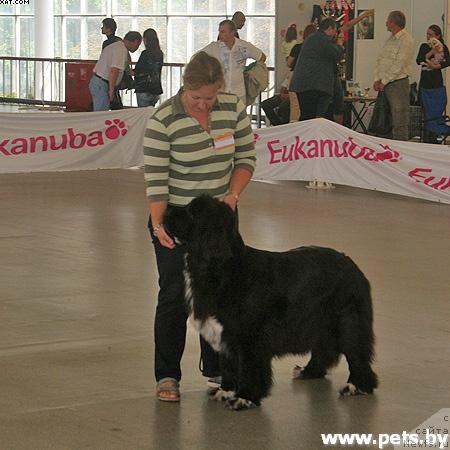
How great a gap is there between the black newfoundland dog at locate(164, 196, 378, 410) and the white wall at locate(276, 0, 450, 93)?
13.1 m

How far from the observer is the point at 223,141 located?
17.8 ft

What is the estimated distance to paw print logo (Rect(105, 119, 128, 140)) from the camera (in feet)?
49.1

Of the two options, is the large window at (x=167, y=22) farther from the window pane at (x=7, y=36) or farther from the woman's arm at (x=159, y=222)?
the woman's arm at (x=159, y=222)

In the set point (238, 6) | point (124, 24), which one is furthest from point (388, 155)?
point (124, 24)

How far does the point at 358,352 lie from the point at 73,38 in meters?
27.6

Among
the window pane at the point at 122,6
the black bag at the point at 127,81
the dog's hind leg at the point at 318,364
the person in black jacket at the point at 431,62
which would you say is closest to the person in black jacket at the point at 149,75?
the black bag at the point at 127,81

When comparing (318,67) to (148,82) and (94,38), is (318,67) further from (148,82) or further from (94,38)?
(94,38)

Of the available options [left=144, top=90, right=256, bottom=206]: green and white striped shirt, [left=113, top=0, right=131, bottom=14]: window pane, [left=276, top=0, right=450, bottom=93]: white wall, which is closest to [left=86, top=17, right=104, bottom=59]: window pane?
[left=113, top=0, right=131, bottom=14]: window pane

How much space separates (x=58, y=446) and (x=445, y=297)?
3.84 m

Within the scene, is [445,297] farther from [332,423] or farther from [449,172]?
[449,172]

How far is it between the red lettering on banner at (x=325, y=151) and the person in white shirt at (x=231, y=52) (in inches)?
55.7

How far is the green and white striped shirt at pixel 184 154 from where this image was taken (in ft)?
17.5

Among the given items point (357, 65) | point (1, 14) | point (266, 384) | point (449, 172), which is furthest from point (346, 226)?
point (1, 14)

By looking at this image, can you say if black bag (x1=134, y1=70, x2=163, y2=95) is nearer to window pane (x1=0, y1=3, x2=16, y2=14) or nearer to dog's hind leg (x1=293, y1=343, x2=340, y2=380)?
dog's hind leg (x1=293, y1=343, x2=340, y2=380)
